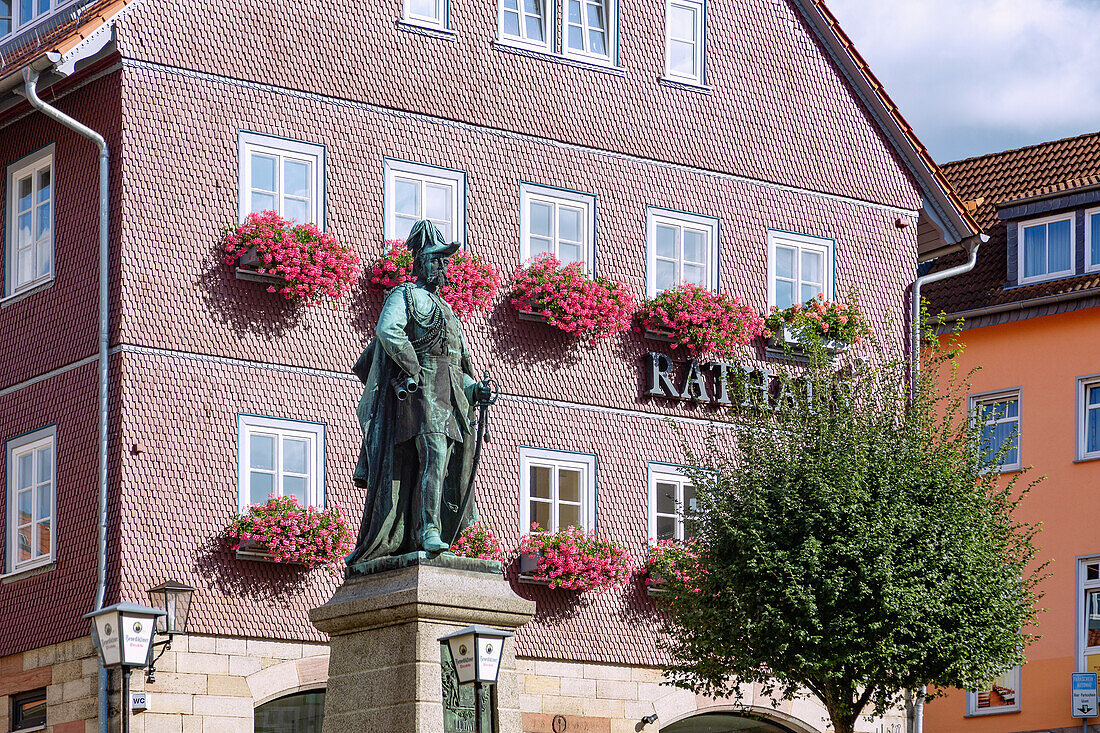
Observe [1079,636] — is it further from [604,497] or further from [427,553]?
[427,553]

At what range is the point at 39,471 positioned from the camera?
81.0 ft

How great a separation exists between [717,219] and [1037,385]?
28.9 ft

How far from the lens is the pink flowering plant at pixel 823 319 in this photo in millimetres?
27938

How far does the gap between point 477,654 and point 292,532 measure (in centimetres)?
859

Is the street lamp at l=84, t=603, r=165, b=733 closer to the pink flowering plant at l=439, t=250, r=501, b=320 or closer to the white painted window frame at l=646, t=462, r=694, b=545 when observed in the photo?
the pink flowering plant at l=439, t=250, r=501, b=320

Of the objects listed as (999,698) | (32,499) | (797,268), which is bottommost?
(999,698)

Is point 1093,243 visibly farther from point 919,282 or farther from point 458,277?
point 458,277

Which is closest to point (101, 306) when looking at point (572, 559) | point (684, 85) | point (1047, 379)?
point (572, 559)

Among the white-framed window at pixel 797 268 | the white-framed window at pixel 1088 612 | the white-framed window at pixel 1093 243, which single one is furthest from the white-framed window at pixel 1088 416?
the white-framed window at pixel 797 268

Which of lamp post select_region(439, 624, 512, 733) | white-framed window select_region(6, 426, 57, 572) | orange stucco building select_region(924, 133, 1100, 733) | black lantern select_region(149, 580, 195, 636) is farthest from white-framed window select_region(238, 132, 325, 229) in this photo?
orange stucco building select_region(924, 133, 1100, 733)

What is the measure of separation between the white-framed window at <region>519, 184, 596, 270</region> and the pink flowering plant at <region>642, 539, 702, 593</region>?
3.39 meters

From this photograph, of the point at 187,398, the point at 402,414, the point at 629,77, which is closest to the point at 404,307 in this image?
the point at 402,414

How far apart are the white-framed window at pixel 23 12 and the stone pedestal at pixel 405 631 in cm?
1212

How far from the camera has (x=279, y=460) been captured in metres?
24.1
